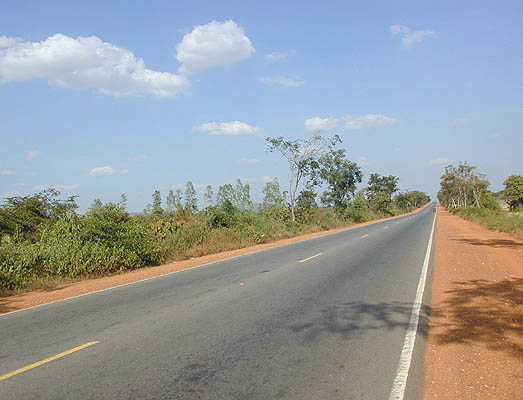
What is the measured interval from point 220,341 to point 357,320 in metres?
2.31

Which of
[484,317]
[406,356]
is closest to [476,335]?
[484,317]

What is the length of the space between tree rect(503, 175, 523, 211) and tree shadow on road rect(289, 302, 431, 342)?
185 ft

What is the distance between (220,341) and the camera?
17.2 ft

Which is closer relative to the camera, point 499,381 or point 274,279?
point 499,381

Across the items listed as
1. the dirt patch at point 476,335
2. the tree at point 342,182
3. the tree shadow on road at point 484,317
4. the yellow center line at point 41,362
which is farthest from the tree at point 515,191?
the yellow center line at point 41,362

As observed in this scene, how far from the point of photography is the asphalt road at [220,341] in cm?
396

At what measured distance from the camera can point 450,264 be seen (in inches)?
477

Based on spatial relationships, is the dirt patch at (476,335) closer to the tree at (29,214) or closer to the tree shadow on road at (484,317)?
the tree shadow on road at (484,317)

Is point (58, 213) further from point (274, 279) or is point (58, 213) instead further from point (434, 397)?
point (434, 397)

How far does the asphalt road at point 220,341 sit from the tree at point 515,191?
5488 cm

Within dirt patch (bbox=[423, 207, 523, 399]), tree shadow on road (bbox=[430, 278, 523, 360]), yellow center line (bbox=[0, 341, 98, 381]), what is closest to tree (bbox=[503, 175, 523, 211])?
dirt patch (bbox=[423, 207, 523, 399])

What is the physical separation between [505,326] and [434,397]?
291cm

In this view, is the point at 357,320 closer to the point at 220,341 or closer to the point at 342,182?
the point at 220,341

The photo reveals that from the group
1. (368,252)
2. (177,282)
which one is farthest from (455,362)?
(368,252)
